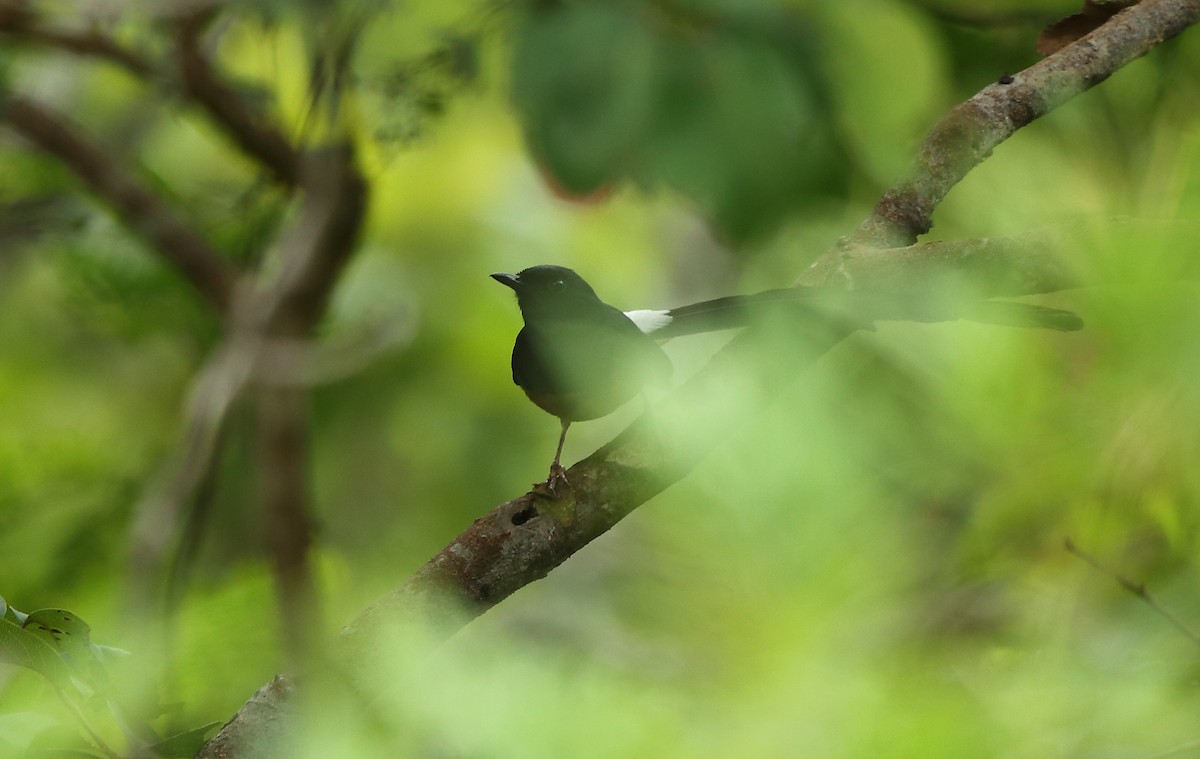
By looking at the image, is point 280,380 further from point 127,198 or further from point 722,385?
point 722,385

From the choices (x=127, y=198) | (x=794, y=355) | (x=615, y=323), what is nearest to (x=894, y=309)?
(x=794, y=355)

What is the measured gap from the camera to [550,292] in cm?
114

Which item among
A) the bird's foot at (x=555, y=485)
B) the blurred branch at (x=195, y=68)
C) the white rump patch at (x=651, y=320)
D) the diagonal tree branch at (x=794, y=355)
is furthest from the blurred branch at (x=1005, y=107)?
the blurred branch at (x=195, y=68)

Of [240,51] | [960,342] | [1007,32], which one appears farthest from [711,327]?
[240,51]

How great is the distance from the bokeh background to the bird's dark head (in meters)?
0.11

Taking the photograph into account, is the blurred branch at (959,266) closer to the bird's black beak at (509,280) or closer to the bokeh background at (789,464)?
the bokeh background at (789,464)

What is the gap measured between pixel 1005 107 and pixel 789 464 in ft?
2.48

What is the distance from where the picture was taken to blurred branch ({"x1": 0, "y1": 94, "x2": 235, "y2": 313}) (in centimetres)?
231

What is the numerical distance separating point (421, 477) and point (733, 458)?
260cm

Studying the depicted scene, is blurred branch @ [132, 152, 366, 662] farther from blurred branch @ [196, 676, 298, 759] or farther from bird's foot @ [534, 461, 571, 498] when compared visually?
blurred branch @ [196, 676, 298, 759]

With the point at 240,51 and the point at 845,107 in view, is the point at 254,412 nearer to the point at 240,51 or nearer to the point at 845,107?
the point at 240,51

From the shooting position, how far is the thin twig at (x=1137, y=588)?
1.56ft

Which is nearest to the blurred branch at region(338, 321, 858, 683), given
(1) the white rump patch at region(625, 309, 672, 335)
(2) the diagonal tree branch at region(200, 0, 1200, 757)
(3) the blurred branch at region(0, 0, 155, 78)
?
(2) the diagonal tree branch at region(200, 0, 1200, 757)

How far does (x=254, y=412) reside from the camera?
113 inches
